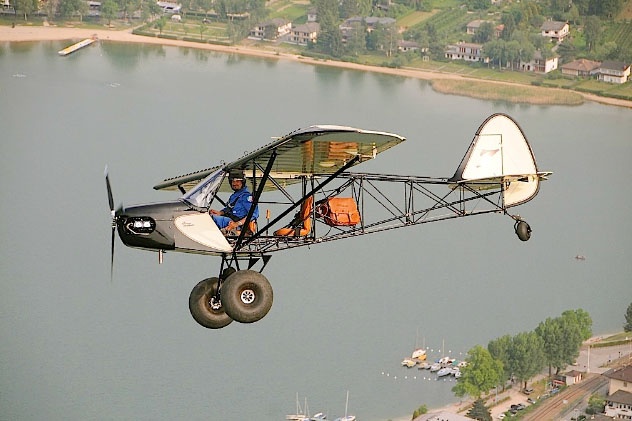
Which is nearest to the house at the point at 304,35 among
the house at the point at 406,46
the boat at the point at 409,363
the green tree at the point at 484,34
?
the house at the point at 406,46

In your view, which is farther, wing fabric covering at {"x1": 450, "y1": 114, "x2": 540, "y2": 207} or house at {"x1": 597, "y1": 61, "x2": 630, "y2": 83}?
house at {"x1": 597, "y1": 61, "x2": 630, "y2": 83}

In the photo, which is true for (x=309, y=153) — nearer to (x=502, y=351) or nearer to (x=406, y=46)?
(x=502, y=351)

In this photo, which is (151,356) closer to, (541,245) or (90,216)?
(90,216)

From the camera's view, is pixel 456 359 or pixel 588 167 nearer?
pixel 456 359

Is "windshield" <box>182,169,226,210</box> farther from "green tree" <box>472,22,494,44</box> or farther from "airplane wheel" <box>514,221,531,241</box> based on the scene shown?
"green tree" <box>472,22,494,44</box>

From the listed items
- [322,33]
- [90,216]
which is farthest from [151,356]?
[322,33]

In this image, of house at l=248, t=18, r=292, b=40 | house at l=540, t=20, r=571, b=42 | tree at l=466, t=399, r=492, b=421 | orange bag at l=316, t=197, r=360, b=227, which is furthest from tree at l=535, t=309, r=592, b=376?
house at l=540, t=20, r=571, b=42

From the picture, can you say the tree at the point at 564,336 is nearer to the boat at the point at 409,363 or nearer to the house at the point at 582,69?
the boat at the point at 409,363
